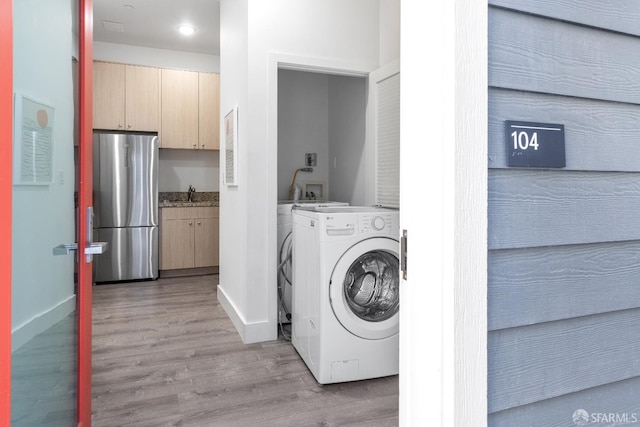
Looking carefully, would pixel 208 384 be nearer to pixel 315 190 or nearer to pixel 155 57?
pixel 315 190

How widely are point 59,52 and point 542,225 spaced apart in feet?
4.87

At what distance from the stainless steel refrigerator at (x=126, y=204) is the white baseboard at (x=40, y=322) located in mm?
3561

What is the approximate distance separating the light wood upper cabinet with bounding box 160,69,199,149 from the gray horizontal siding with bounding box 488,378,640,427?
4.96 metres

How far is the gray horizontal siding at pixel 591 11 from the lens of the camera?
81 cm

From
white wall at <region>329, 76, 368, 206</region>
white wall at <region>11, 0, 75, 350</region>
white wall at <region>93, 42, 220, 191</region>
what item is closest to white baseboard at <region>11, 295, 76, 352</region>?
white wall at <region>11, 0, 75, 350</region>

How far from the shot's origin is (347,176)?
3928 millimetres

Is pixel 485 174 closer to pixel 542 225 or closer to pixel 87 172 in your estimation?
pixel 542 225

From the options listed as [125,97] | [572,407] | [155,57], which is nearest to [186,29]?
[155,57]

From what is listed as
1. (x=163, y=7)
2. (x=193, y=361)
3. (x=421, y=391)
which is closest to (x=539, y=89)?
(x=421, y=391)

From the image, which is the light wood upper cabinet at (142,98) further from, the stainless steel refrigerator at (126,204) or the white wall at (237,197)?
the white wall at (237,197)

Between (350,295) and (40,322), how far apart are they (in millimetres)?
1609

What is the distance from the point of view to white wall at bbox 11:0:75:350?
3.30 ft

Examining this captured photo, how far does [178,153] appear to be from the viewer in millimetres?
5367

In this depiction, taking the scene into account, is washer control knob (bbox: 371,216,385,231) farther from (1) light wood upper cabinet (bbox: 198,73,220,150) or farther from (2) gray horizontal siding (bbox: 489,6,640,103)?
(1) light wood upper cabinet (bbox: 198,73,220,150)
